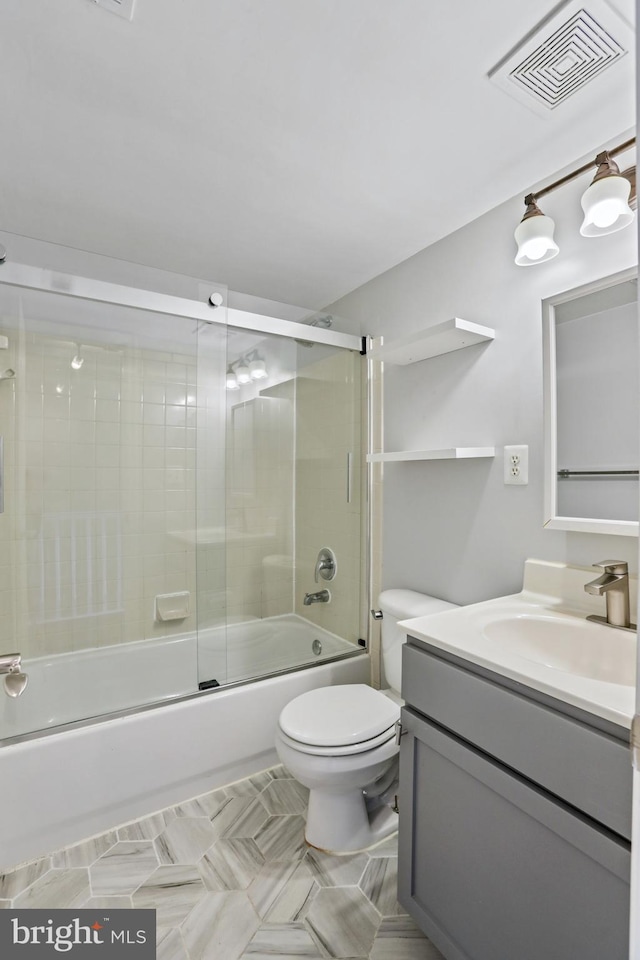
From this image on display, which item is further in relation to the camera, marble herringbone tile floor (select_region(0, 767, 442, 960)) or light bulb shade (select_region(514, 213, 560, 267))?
light bulb shade (select_region(514, 213, 560, 267))

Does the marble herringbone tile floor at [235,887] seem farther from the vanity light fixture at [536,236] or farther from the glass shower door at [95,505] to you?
the vanity light fixture at [536,236]

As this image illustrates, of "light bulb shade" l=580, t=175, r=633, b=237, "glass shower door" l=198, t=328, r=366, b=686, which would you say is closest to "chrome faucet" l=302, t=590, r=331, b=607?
"glass shower door" l=198, t=328, r=366, b=686

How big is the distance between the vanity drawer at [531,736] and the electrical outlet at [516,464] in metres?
0.72

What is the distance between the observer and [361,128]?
135 centimetres

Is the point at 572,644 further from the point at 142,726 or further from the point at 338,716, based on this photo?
the point at 142,726

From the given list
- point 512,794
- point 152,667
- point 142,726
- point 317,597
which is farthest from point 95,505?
point 512,794

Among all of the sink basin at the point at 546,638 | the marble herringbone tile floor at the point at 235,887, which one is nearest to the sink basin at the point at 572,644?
the sink basin at the point at 546,638

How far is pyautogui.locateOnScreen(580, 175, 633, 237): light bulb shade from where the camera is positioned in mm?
1194

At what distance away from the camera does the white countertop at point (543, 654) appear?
0.82 meters

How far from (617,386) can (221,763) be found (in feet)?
6.22

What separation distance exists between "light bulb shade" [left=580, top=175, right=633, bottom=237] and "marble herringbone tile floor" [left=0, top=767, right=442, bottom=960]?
75.9 inches

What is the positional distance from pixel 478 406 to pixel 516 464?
11.1 inches

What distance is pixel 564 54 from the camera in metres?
1.10

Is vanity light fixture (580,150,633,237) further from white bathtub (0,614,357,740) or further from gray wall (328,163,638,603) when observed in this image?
white bathtub (0,614,357,740)
